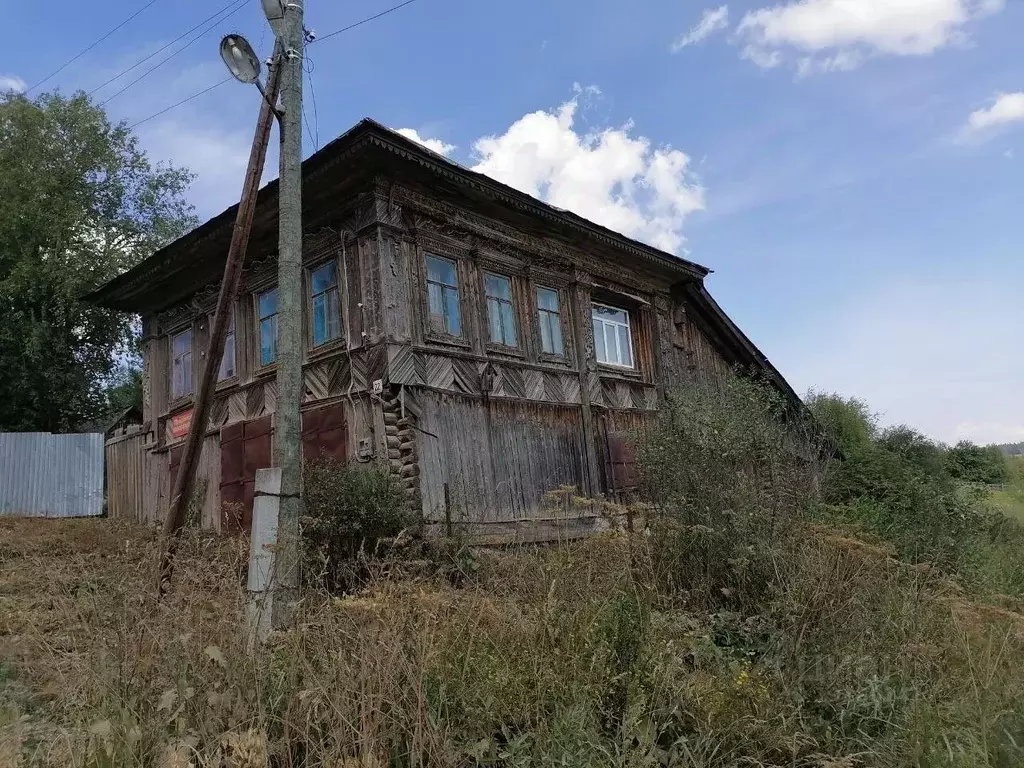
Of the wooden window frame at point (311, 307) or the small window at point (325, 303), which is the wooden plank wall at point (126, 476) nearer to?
the wooden window frame at point (311, 307)

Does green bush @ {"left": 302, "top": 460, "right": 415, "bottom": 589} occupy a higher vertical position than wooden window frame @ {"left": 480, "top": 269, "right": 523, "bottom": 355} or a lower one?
lower

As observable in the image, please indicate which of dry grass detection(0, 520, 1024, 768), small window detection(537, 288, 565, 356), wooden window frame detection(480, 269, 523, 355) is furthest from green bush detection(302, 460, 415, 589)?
small window detection(537, 288, 565, 356)

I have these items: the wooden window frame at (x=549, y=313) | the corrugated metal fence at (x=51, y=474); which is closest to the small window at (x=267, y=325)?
the wooden window frame at (x=549, y=313)

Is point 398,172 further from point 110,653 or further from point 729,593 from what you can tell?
point 110,653

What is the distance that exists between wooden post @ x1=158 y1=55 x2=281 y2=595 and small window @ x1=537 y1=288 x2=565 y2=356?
6.15 m

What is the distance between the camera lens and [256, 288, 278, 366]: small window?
37.2ft

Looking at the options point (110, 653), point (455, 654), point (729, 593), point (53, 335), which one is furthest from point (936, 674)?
point (53, 335)

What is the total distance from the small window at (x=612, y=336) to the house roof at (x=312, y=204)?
1.17 meters

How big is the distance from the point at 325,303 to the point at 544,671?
785cm

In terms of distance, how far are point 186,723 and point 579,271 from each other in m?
10.5

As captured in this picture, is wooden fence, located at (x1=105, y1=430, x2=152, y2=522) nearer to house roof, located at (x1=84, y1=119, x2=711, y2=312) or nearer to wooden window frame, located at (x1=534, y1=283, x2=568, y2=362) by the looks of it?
house roof, located at (x1=84, y1=119, x2=711, y2=312)

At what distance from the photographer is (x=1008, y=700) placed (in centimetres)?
401

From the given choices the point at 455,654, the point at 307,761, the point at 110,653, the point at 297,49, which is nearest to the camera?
the point at 307,761

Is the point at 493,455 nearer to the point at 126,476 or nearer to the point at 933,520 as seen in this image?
the point at 933,520
